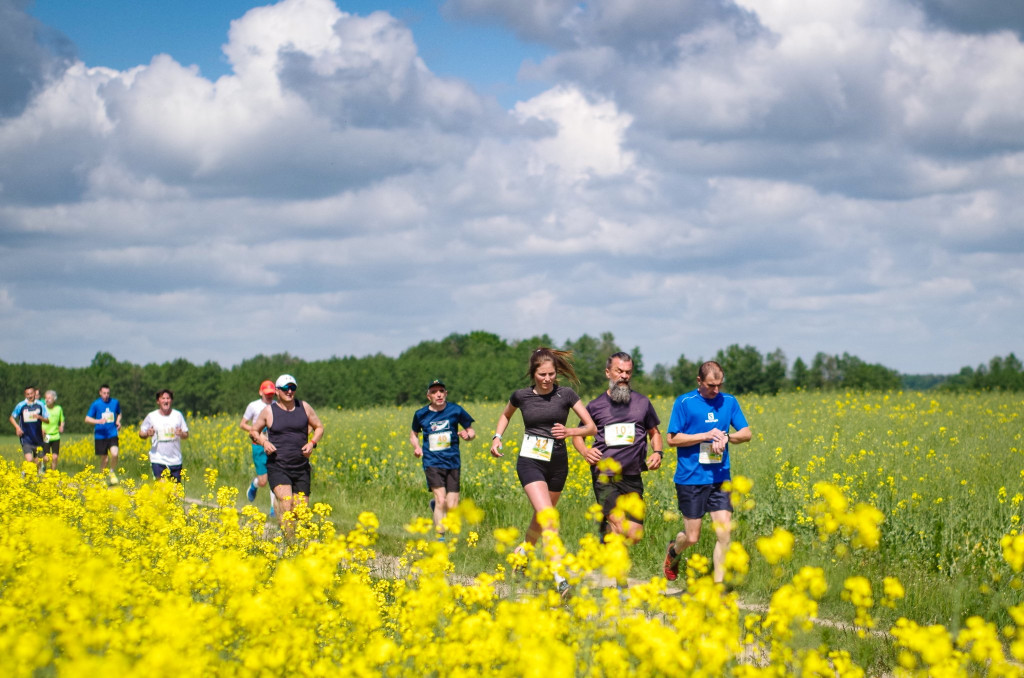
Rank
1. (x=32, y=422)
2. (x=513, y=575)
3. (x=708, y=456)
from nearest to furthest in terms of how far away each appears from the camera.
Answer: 1. (x=513, y=575)
2. (x=708, y=456)
3. (x=32, y=422)

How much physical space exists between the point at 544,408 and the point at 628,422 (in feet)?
2.46

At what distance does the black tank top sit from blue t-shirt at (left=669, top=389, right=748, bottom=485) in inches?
154

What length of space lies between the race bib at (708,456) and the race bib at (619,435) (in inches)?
22.9

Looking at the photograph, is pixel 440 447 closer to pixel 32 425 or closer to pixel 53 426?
pixel 53 426

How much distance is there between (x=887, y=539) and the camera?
866 centimetres

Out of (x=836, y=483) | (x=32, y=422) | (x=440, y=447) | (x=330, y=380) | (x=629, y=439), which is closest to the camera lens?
(x=629, y=439)

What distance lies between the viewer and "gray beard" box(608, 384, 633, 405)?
24.8ft

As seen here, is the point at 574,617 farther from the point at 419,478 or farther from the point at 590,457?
the point at 419,478

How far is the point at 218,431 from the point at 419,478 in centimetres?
1166

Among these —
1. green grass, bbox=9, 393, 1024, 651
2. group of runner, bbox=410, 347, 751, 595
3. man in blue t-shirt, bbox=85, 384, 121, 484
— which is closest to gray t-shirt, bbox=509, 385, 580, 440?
group of runner, bbox=410, 347, 751, 595

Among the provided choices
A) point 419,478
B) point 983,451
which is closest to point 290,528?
point 419,478

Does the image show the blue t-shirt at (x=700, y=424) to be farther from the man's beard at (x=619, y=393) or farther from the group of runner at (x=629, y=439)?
the man's beard at (x=619, y=393)

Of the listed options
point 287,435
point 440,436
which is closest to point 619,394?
point 440,436

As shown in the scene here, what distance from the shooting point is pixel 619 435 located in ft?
24.7
